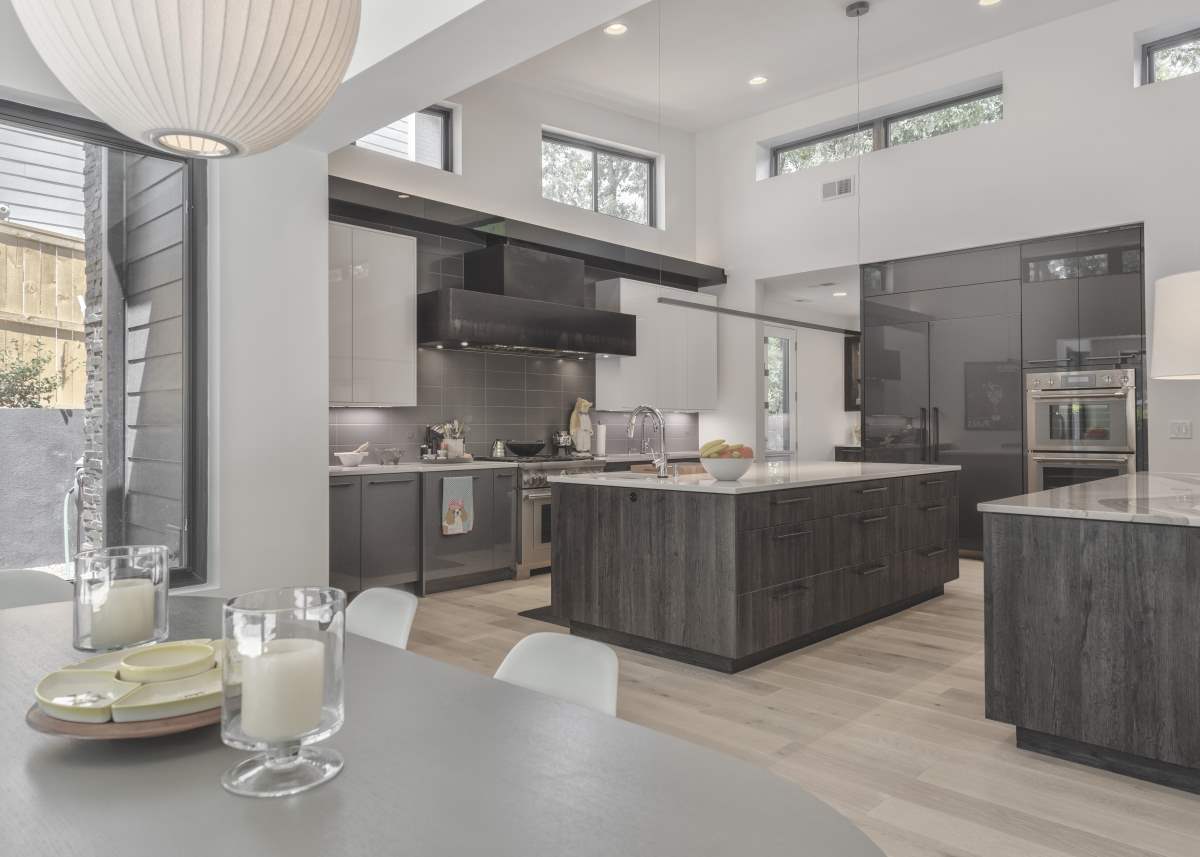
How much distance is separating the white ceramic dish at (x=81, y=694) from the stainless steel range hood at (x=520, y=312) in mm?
4427

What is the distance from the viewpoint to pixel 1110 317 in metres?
5.79

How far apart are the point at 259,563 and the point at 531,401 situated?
3.12 m

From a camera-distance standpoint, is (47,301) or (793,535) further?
(793,535)

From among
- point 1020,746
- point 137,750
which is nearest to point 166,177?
point 137,750

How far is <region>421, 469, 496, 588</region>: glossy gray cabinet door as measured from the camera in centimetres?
539

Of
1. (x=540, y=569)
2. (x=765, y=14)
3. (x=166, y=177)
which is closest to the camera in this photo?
(x=166, y=177)

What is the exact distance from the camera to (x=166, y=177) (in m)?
3.88

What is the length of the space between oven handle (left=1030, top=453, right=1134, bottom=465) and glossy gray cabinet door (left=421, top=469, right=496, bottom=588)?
4.09 m

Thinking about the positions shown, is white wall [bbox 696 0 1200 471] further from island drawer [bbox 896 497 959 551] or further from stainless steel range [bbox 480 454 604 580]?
stainless steel range [bbox 480 454 604 580]

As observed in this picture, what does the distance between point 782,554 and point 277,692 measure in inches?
124

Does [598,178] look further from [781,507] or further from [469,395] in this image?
[781,507]

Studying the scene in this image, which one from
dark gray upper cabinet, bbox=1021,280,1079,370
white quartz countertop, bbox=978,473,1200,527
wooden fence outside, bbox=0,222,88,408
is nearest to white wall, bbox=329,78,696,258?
wooden fence outside, bbox=0,222,88,408

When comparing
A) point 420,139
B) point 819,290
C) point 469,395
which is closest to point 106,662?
point 469,395

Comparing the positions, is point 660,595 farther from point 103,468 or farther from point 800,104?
point 800,104
